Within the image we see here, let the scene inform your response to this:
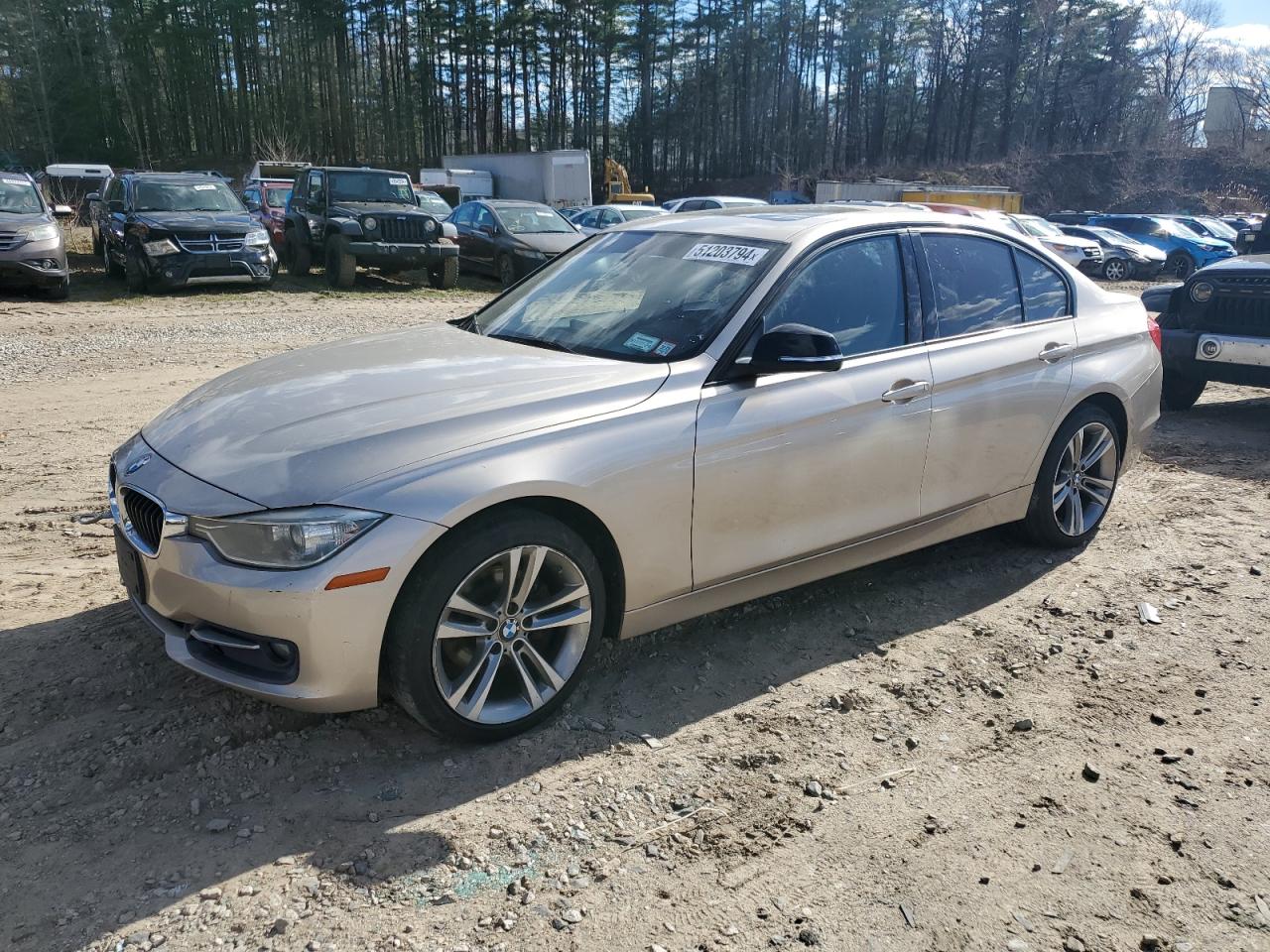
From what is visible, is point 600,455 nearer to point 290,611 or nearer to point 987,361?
point 290,611

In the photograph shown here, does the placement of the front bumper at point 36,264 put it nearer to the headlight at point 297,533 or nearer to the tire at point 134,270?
the tire at point 134,270

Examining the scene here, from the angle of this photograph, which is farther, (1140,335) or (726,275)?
(1140,335)

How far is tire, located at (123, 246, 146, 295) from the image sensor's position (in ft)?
47.1

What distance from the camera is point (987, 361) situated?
169 inches

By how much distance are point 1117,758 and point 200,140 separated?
227ft

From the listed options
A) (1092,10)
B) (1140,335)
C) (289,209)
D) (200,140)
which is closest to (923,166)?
(1092,10)

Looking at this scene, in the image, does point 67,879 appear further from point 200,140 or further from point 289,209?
point 200,140

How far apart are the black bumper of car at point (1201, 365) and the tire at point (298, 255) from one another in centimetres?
1384

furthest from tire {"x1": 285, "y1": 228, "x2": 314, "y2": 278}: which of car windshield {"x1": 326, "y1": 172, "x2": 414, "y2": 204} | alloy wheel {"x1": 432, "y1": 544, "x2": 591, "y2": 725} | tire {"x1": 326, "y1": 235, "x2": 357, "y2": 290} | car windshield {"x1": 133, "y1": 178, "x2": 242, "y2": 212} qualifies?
alloy wheel {"x1": 432, "y1": 544, "x2": 591, "y2": 725}

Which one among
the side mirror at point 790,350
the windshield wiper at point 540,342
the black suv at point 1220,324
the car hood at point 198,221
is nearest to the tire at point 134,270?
the car hood at point 198,221

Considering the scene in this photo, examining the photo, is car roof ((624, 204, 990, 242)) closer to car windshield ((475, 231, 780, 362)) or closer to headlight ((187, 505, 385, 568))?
car windshield ((475, 231, 780, 362))

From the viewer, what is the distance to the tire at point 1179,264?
26569mm

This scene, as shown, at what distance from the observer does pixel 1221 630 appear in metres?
4.18

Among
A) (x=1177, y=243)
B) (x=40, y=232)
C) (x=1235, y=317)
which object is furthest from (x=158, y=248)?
(x=1177, y=243)
